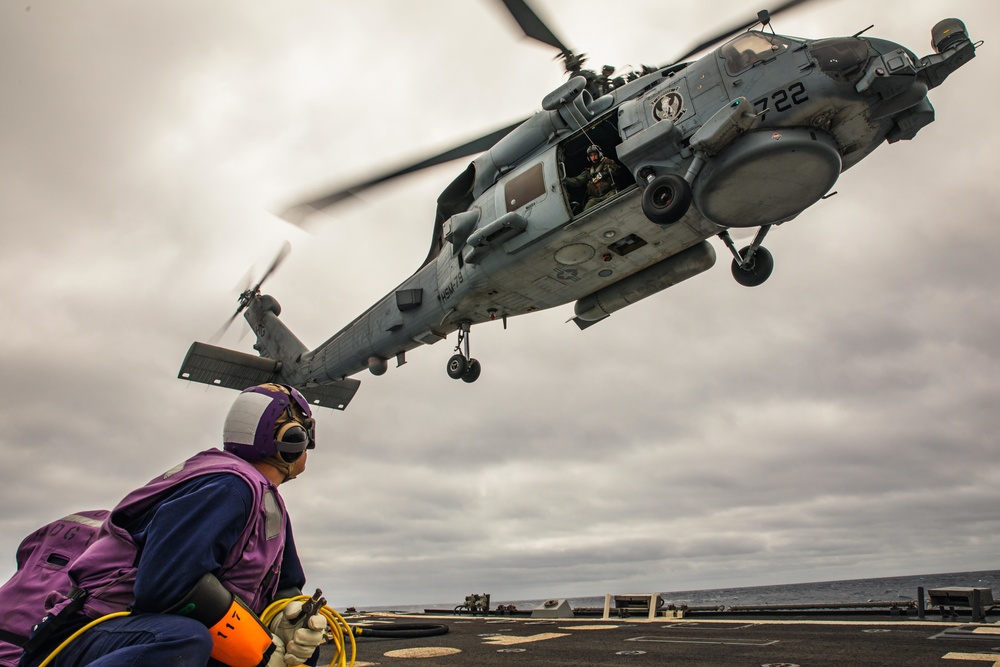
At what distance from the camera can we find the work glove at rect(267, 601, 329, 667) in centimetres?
266

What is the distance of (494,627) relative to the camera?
12578mm

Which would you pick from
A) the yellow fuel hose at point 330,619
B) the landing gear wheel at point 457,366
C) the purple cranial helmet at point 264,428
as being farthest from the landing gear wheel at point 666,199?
the yellow fuel hose at point 330,619

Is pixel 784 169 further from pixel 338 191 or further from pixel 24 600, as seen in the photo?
pixel 24 600

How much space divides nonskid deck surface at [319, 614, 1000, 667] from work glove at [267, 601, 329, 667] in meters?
4.98

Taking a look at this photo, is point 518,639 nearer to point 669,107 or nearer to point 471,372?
point 471,372

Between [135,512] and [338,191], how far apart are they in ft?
38.8

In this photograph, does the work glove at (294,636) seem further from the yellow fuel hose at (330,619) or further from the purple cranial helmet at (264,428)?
the purple cranial helmet at (264,428)

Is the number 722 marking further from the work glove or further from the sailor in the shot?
the work glove

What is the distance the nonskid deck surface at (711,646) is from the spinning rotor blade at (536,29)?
10.4 m

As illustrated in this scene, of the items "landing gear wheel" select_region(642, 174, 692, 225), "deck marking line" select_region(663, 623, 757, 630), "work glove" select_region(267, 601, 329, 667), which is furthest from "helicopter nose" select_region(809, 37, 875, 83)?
"work glove" select_region(267, 601, 329, 667)

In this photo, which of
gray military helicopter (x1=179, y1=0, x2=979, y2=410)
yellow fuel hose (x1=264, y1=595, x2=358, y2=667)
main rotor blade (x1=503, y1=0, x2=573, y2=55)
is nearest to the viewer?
yellow fuel hose (x1=264, y1=595, x2=358, y2=667)

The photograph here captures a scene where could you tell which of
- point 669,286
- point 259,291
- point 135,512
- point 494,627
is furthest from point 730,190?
point 259,291

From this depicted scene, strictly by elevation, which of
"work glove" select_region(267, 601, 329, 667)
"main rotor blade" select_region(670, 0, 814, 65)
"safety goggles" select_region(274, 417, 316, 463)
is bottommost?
"work glove" select_region(267, 601, 329, 667)

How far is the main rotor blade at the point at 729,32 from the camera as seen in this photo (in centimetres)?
1084
